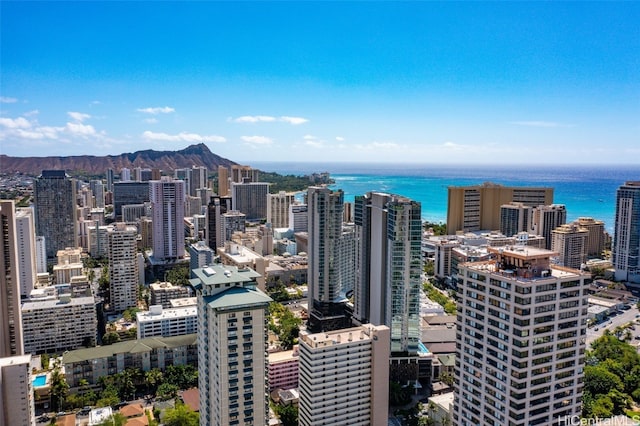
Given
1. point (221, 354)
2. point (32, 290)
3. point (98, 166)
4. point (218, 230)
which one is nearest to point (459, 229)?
point (218, 230)

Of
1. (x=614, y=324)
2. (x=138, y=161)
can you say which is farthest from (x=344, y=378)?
(x=138, y=161)

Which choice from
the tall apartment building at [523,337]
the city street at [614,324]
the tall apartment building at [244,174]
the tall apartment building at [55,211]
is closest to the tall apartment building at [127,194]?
the tall apartment building at [244,174]

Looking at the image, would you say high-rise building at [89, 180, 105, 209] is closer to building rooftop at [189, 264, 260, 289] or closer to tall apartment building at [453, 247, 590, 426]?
building rooftop at [189, 264, 260, 289]

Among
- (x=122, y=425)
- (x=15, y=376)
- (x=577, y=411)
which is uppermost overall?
(x=577, y=411)

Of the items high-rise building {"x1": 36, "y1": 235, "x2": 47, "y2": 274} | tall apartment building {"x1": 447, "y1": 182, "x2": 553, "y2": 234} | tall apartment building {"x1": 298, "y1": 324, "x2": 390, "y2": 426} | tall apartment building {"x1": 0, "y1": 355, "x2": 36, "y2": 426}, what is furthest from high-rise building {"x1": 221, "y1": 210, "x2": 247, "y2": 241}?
tall apartment building {"x1": 298, "y1": 324, "x2": 390, "y2": 426}

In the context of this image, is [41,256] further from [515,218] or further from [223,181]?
[515,218]

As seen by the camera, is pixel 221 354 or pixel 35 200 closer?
pixel 221 354

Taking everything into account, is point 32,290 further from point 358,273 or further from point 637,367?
point 637,367
